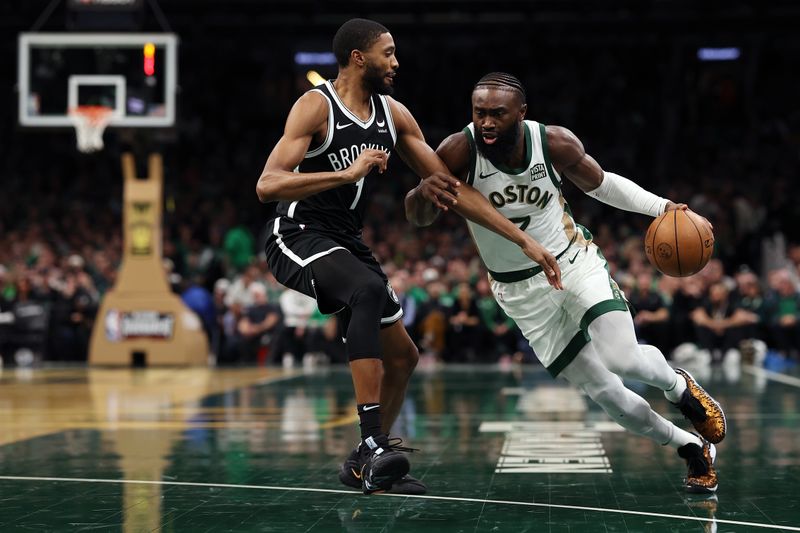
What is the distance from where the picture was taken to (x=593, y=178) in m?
5.85

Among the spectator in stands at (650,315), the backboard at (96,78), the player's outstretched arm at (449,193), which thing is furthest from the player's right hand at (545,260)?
the spectator in stands at (650,315)

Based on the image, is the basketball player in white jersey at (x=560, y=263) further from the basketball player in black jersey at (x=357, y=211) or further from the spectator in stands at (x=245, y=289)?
the spectator in stands at (x=245, y=289)

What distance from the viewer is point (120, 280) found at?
722 inches

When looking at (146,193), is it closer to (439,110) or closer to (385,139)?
A: (439,110)

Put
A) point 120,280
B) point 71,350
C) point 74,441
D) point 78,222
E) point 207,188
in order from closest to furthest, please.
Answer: point 74,441, point 120,280, point 71,350, point 78,222, point 207,188

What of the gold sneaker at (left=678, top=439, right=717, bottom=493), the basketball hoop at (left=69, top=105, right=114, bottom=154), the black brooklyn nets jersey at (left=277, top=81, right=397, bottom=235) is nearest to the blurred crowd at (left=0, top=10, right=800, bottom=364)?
the basketball hoop at (left=69, top=105, right=114, bottom=154)

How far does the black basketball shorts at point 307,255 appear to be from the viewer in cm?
547

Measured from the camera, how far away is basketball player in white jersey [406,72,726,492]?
560 centimetres

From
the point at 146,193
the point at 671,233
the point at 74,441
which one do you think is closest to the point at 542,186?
the point at 671,233

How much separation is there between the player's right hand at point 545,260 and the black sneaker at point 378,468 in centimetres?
106

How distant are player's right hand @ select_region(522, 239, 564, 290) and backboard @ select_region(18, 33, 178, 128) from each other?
39.7 feet

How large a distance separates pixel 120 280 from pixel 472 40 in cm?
1313

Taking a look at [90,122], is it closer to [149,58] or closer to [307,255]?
[149,58]

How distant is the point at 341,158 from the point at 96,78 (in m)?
12.3
